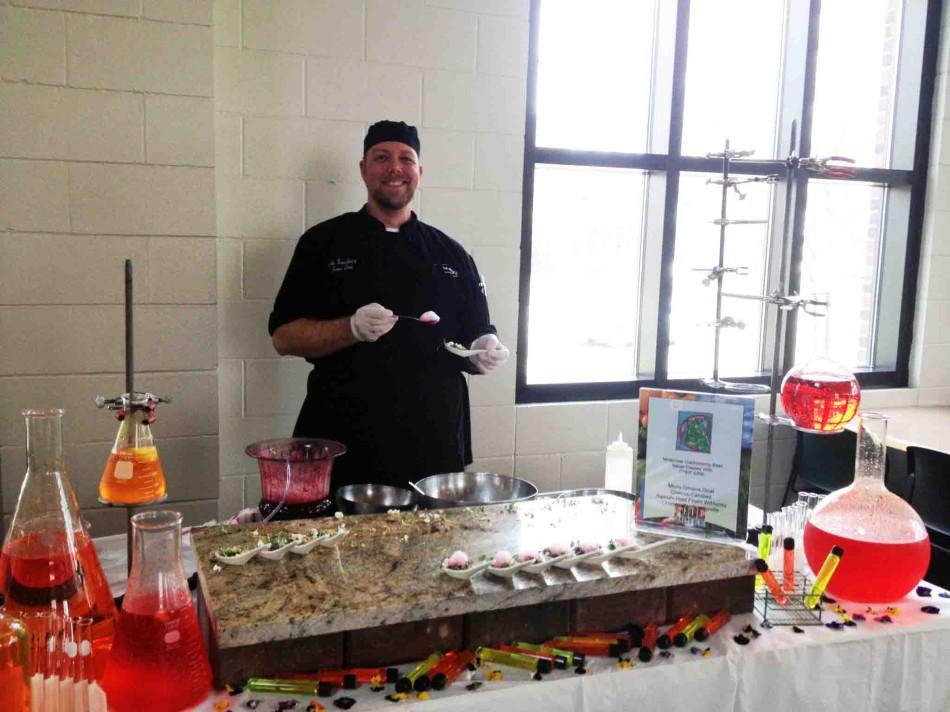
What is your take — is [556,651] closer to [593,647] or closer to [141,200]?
[593,647]

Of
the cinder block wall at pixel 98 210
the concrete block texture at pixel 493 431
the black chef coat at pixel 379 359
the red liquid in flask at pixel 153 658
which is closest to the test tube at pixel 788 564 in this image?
the red liquid in flask at pixel 153 658

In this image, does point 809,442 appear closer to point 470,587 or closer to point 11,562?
point 470,587

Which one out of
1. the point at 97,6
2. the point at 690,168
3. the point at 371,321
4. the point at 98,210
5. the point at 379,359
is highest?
the point at 97,6

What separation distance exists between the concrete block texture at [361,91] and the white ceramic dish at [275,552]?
1738mm

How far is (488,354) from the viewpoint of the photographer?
2287 millimetres

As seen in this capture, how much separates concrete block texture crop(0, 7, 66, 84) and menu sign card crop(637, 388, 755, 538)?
1856 mm

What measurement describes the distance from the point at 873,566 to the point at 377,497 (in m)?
0.94

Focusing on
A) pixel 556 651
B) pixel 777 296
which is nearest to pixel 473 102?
pixel 777 296

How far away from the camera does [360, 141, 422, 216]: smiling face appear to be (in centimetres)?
236

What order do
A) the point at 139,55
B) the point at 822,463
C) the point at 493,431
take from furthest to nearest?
the point at 822,463, the point at 493,431, the point at 139,55

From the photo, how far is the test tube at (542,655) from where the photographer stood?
1.11 meters

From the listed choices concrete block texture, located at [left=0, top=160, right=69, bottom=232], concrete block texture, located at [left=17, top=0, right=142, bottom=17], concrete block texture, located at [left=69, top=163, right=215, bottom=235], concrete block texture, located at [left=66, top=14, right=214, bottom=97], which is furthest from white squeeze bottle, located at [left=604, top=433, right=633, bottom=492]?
concrete block texture, located at [left=17, top=0, right=142, bottom=17]

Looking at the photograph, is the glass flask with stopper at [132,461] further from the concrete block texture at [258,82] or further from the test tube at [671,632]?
the concrete block texture at [258,82]

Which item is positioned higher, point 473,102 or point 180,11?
point 180,11
